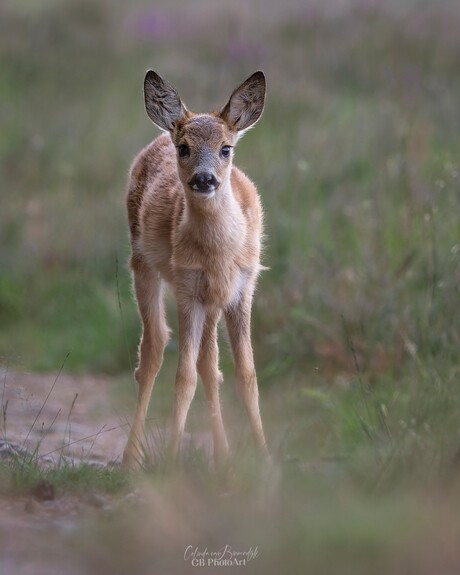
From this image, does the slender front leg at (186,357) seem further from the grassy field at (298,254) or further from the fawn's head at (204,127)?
the fawn's head at (204,127)

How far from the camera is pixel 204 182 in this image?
21.0 ft

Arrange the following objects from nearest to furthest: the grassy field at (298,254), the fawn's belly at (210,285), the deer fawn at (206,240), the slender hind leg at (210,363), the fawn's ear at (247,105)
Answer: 1. the grassy field at (298,254)
2. the deer fawn at (206,240)
3. the fawn's belly at (210,285)
4. the fawn's ear at (247,105)
5. the slender hind leg at (210,363)

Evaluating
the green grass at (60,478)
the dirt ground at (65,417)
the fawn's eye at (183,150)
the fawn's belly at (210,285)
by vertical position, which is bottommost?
the dirt ground at (65,417)

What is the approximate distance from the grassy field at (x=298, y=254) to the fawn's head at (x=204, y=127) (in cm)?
75

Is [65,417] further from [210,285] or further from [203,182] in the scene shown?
[203,182]

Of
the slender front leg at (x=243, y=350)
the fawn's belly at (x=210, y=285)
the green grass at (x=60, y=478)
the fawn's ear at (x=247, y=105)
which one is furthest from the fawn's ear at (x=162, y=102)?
the green grass at (x=60, y=478)

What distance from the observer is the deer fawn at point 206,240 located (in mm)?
6656

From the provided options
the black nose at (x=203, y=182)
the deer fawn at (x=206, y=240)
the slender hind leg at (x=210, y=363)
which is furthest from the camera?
the slender hind leg at (x=210, y=363)

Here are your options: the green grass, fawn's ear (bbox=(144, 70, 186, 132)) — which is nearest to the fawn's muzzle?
fawn's ear (bbox=(144, 70, 186, 132))

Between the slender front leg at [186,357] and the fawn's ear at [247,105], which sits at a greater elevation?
the fawn's ear at [247,105]

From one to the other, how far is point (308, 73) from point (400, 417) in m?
11.1

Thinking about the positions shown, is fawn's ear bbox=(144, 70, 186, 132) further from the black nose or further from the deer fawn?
the black nose

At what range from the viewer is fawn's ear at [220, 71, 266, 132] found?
6.88m

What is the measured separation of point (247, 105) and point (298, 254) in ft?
10.7
